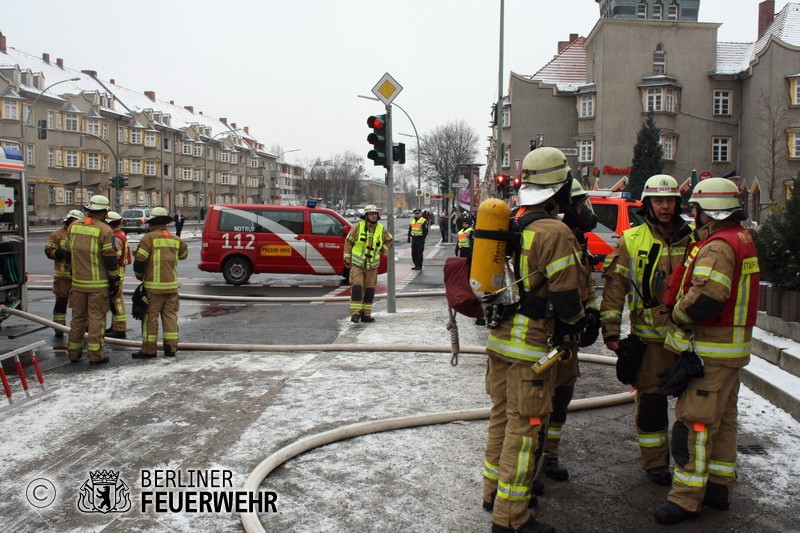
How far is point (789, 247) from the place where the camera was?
22.2 feet

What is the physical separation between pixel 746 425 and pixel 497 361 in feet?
8.80

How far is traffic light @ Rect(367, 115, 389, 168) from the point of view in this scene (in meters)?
11.0

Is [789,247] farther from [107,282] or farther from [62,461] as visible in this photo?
[107,282]

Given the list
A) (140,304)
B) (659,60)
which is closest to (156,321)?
(140,304)

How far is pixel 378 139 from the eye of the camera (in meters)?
11.1

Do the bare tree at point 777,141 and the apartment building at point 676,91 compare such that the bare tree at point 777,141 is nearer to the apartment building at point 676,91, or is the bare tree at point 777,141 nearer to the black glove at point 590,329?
the apartment building at point 676,91

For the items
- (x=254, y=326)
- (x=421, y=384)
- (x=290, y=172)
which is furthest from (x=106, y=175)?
(x=290, y=172)

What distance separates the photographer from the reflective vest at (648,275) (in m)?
4.55

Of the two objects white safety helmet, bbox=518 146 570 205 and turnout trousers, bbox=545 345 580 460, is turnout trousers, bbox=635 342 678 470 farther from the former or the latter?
white safety helmet, bbox=518 146 570 205

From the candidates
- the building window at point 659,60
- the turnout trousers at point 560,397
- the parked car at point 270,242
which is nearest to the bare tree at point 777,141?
the building window at point 659,60

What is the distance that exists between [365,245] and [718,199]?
281 inches

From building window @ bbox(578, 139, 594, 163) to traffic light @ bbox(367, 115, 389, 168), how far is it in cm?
3851

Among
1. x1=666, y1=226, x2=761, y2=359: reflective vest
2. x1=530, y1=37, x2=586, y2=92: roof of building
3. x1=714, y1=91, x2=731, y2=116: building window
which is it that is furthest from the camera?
x1=530, y1=37, x2=586, y2=92: roof of building

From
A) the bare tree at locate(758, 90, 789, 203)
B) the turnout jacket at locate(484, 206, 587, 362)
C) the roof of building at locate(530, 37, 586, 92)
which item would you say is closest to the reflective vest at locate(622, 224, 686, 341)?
the turnout jacket at locate(484, 206, 587, 362)
